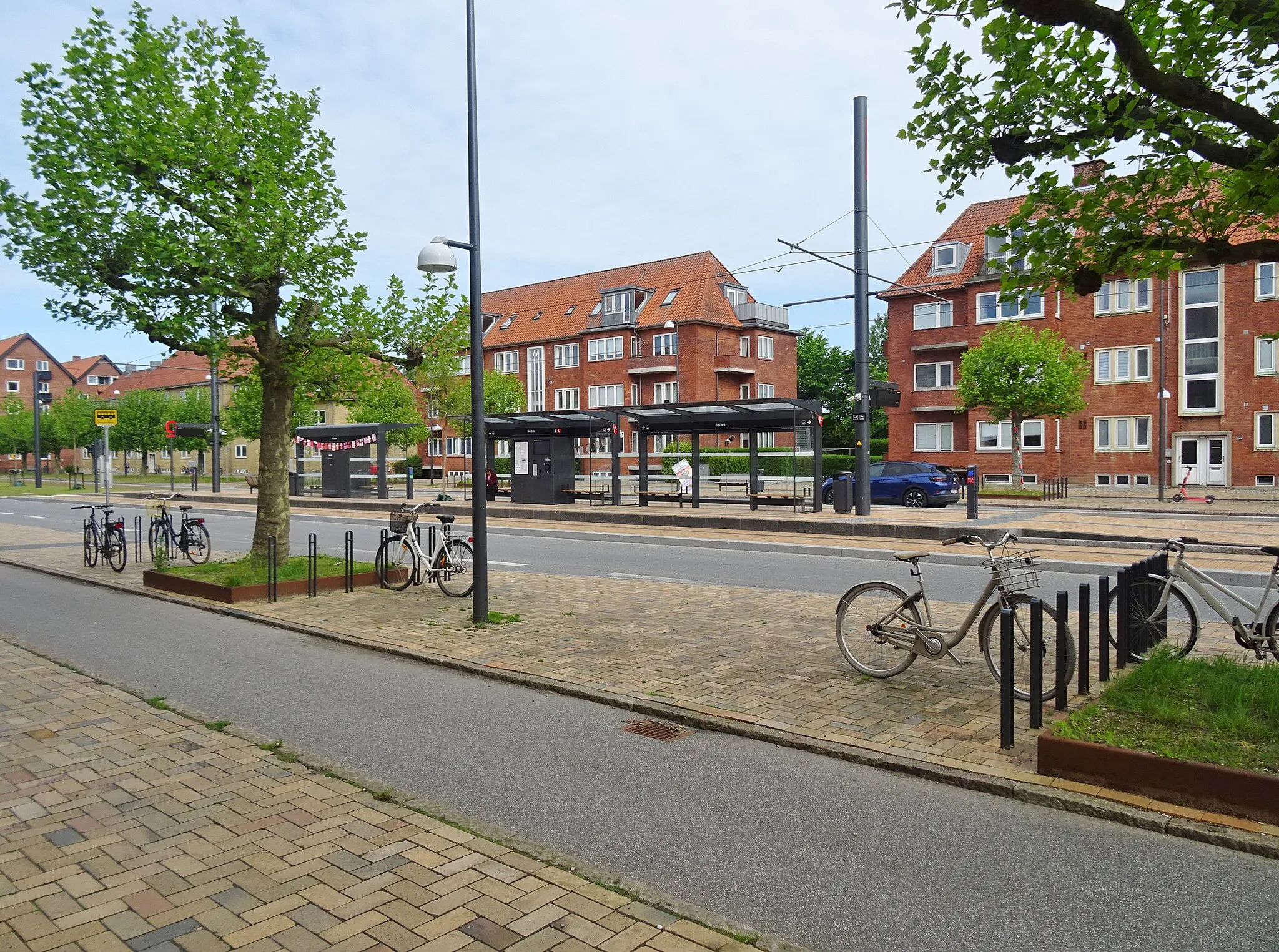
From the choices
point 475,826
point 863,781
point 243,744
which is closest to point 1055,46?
point 863,781

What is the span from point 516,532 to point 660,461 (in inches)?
1274

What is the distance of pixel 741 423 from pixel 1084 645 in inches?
797

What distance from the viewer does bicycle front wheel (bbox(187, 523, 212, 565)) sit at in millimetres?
14578

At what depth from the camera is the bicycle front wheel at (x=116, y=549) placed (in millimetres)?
14531

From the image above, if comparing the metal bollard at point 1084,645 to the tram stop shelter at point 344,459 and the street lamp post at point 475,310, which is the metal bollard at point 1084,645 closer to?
the street lamp post at point 475,310

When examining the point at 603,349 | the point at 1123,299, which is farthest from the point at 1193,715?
the point at 603,349

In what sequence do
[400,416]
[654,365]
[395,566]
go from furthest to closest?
1. [654,365]
2. [400,416]
3. [395,566]

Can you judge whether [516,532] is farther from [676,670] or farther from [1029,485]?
[1029,485]

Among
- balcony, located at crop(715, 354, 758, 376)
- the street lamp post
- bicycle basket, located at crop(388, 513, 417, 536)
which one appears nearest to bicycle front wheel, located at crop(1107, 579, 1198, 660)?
the street lamp post

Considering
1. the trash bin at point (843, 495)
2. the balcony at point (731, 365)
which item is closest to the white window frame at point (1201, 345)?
the trash bin at point (843, 495)

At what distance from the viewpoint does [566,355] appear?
210 feet

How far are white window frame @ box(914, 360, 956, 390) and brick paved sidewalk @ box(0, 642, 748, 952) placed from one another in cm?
4631

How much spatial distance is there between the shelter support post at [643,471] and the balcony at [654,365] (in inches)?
1110

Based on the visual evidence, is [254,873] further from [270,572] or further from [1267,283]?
[1267,283]
